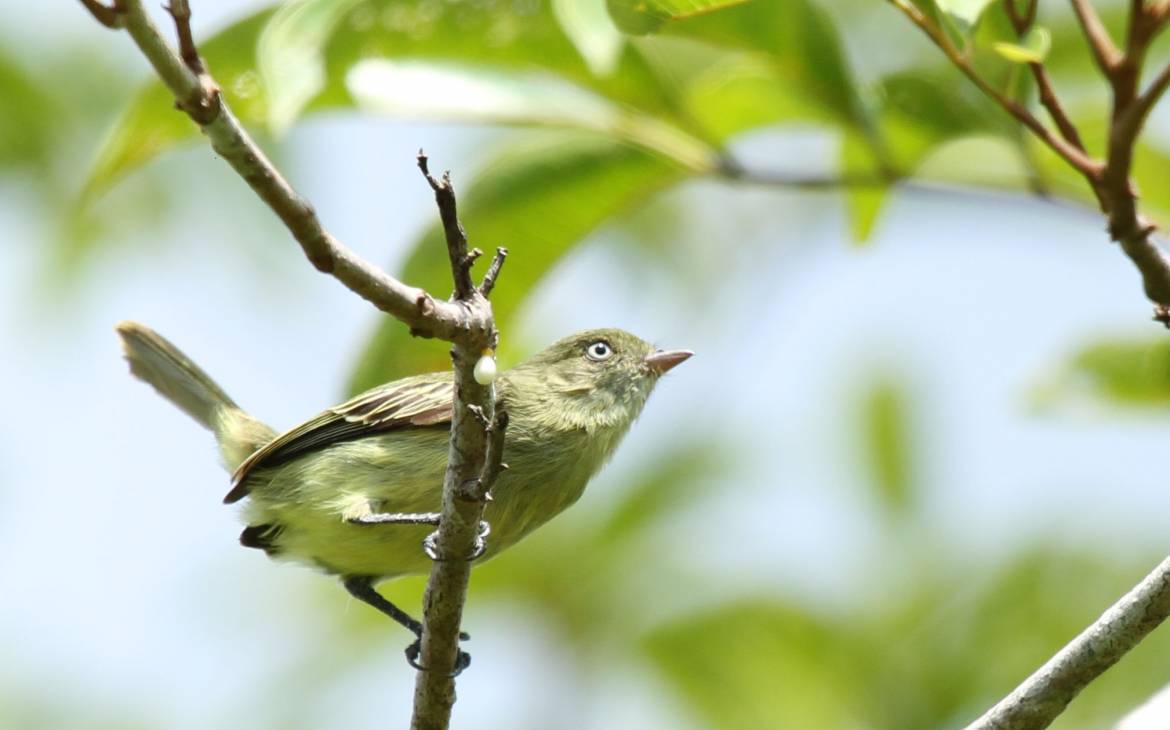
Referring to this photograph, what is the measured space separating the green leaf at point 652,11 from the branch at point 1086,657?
4.77ft

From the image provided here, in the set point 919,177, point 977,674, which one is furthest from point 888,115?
point 977,674

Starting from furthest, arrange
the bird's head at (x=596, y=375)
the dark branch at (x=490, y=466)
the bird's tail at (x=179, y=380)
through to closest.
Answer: the bird's tail at (x=179, y=380) → the bird's head at (x=596, y=375) → the dark branch at (x=490, y=466)

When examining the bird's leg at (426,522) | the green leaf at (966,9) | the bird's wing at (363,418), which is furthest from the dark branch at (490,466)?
the bird's wing at (363,418)

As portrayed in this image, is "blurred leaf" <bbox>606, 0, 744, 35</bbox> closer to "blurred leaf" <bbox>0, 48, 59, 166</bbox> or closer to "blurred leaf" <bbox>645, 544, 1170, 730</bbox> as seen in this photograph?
"blurred leaf" <bbox>645, 544, 1170, 730</bbox>

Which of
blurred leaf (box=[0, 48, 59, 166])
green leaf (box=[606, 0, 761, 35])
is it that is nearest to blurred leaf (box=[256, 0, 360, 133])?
green leaf (box=[606, 0, 761, 35])

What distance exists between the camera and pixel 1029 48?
2617 millimetres

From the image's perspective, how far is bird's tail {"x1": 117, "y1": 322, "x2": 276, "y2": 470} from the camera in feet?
21.1

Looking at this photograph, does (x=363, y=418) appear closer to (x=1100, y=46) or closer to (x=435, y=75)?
(x=435, y=75)

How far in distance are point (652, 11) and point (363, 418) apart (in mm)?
2794

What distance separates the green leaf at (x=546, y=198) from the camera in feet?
12.0

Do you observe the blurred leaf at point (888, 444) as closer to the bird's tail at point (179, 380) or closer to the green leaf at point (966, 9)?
the bird's tail at point (179, 380)

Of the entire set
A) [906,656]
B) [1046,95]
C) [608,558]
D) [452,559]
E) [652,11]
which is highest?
[652,11]

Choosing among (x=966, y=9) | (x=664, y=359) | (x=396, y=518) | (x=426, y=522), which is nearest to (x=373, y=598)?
(x=396, y=518)

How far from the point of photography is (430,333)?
9.02ft
